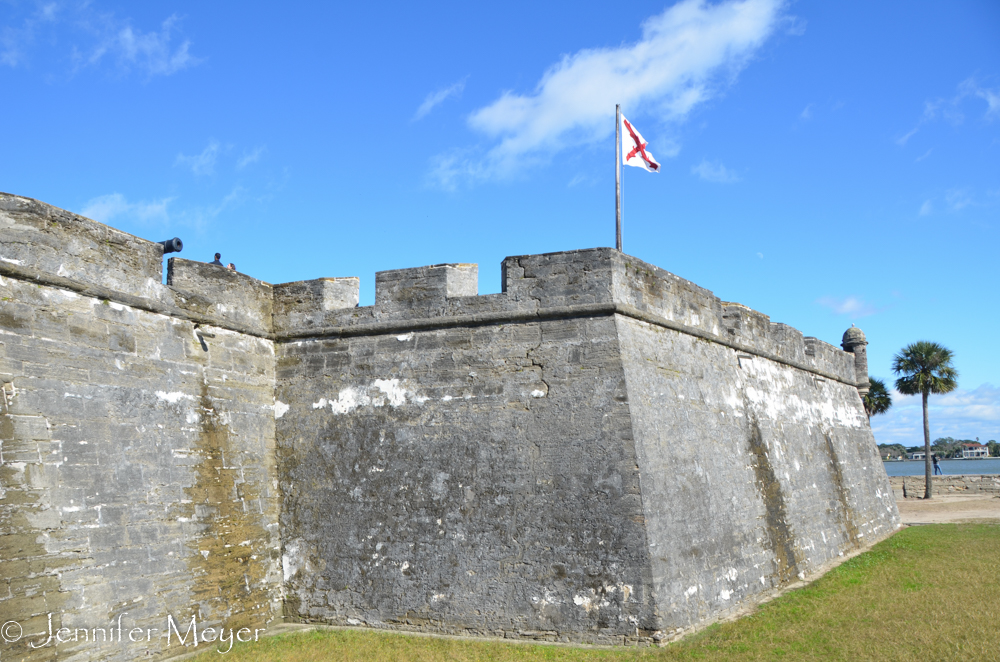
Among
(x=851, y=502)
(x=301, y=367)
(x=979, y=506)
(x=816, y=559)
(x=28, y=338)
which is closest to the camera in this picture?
(x=28, y=338)

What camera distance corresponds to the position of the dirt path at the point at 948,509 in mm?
19156

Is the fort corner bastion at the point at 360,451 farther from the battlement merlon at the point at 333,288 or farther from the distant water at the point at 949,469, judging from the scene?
the distant water at the point at 949,469

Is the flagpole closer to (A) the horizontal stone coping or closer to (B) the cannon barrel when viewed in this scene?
(A) the horizontal stone coping

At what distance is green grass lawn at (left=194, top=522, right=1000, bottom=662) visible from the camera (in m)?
6.80

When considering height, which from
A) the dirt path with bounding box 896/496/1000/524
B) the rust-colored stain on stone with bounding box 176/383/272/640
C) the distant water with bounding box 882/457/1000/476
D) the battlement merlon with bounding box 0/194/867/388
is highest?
the battlement merlon with bounding box 0/194/867/388

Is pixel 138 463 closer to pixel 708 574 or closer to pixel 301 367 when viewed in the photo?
pixel 301 367

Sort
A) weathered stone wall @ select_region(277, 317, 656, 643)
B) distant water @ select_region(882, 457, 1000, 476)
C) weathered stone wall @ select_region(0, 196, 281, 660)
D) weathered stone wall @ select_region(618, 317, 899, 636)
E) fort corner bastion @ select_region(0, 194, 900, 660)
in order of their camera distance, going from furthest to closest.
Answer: distant water @ select_region(882, 457, 1000, 476)
weathered stone wall @ select_region(618, 317, 899, 636)
weathered stone wall @ select_region(277, 317, 656, 643)
fort corner bastion @ select_region(0, 194, 900, 660)
weathered stone wall @ select_region(0, 196, 281, 660)

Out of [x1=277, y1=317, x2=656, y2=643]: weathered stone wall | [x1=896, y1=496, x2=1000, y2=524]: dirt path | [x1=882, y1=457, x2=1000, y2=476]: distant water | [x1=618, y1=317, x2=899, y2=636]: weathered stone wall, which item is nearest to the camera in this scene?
[x1=277, y1=317, x2=656, y2=643]: weathered stone wall

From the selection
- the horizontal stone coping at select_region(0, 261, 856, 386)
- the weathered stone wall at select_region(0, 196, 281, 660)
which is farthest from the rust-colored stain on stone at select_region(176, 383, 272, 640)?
the horizontal stone coping at select_region(0, 261, 856, 386)

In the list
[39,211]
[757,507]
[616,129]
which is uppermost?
[616,129]

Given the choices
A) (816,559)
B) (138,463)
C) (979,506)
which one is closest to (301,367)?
(138,463)

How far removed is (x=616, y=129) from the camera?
10438mm

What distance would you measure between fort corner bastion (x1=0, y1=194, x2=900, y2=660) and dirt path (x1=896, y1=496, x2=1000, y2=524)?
12275mm

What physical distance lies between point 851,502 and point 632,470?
27.5ft
